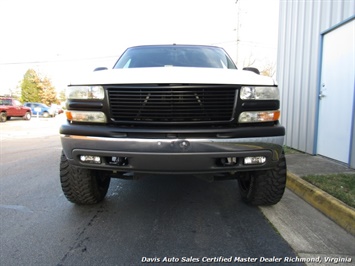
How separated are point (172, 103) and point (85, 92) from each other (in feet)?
2.57

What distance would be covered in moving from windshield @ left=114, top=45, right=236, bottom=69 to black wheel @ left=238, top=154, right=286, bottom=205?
1.46m

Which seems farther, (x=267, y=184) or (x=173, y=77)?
(x=267, y=184)

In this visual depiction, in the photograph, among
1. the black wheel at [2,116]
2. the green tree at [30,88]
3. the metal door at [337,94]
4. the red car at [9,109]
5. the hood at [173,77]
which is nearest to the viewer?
the hood at [173,77]

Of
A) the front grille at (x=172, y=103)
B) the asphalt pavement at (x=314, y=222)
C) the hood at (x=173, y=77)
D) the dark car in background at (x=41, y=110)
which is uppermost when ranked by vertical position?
the hood at (x=173, y=77)

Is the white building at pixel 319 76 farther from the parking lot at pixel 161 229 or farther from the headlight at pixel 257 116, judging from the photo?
the headlight at pixel 257 116

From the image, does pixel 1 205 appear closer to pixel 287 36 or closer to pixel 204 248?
pixel 204 248

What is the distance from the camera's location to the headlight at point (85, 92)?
8.24 feet

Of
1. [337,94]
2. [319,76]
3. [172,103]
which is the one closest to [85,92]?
[172,103]

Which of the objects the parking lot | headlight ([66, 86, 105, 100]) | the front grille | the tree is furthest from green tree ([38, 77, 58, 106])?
the front grille

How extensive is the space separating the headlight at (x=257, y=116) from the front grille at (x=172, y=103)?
0.11m

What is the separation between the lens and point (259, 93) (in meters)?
2.54

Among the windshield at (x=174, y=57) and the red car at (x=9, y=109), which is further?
the red car at (x=9, y=109)

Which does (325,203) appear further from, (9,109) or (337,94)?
(9,109)

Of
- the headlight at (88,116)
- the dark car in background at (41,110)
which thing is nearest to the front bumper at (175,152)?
the headlight at (88,116)
